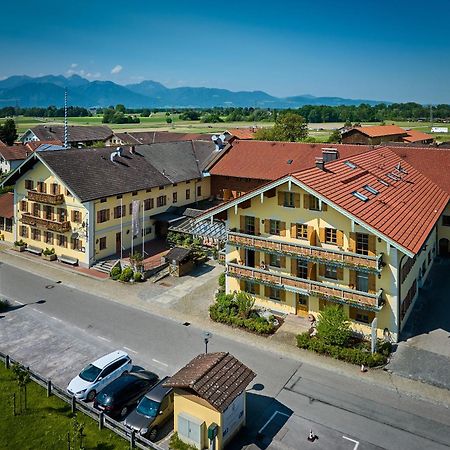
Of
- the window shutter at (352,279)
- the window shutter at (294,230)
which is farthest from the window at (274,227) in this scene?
the window shutter at (352,279)

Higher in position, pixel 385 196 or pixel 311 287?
pixel 385 196

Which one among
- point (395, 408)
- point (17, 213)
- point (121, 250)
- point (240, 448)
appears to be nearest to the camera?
point (240, 448)

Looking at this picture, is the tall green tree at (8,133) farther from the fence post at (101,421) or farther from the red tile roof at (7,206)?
the fence post at (101,421)

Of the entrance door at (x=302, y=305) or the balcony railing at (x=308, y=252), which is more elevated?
the balcony railing at (x=308, y=252)

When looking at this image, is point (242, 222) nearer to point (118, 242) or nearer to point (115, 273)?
point (115, 273)

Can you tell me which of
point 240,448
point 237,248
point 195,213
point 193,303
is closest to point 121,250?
point 195,213

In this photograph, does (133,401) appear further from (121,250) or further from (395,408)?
(121,250)

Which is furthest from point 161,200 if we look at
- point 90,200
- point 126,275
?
point 126,275
